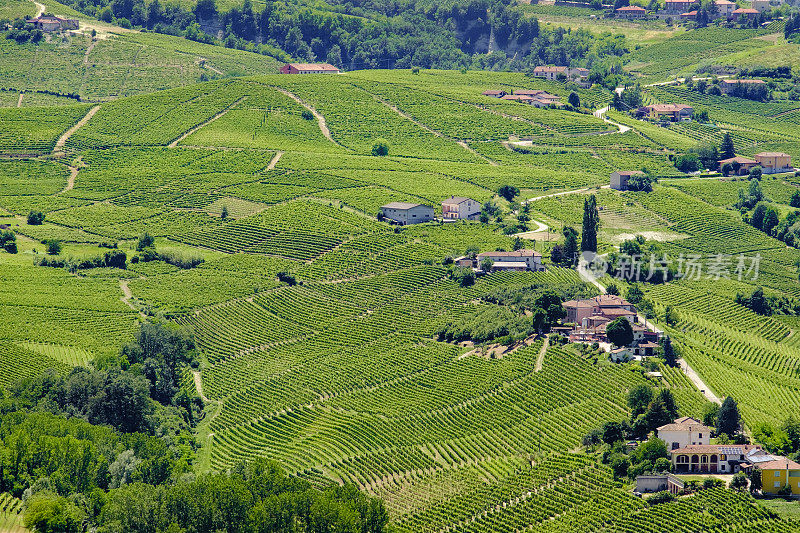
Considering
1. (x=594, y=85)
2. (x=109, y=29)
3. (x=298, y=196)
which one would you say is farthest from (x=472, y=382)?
(x=109, y=29)

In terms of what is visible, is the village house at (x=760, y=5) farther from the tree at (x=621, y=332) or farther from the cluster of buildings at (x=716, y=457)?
the cluster of buildings at (x=716, y=457)

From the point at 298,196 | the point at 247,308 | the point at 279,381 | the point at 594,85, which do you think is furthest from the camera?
the point at 594,85

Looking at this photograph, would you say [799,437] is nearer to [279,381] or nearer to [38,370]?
[279,381]

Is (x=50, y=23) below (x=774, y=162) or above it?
above

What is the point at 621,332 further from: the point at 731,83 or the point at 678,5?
the point at 678,5

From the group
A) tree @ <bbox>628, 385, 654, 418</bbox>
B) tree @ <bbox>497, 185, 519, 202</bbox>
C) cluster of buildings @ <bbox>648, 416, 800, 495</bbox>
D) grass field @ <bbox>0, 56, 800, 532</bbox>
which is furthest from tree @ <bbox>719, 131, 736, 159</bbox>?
cluster of buildings @ <bbox>648, 416, 800, 495</bbox>

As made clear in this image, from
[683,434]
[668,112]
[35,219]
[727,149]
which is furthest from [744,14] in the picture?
[683,434]

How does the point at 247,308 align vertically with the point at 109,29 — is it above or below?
below
